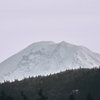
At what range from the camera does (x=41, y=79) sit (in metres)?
106

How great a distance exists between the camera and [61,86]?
3819 inches

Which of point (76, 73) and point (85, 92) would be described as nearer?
point (85, 92)

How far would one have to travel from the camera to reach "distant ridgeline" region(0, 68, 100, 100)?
8970 cm

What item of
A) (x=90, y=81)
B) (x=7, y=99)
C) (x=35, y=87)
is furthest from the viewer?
(x=35, y=87)

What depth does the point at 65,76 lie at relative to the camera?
103 metres

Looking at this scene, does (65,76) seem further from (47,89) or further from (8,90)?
(8,90)

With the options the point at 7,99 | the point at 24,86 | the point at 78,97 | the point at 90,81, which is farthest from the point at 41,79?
the point at 7,99

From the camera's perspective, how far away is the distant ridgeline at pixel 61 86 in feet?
294

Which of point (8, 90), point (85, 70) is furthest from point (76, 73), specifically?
point (8, 90)

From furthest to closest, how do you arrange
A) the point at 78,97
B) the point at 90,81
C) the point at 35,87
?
the point at 35,87 → the point at 90,81 → the point at 78,97

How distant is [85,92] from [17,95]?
1600 centimetres

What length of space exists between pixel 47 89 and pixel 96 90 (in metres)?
13.2

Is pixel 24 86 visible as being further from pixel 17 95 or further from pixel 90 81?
pixel 90 81

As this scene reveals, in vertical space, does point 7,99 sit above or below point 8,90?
above
